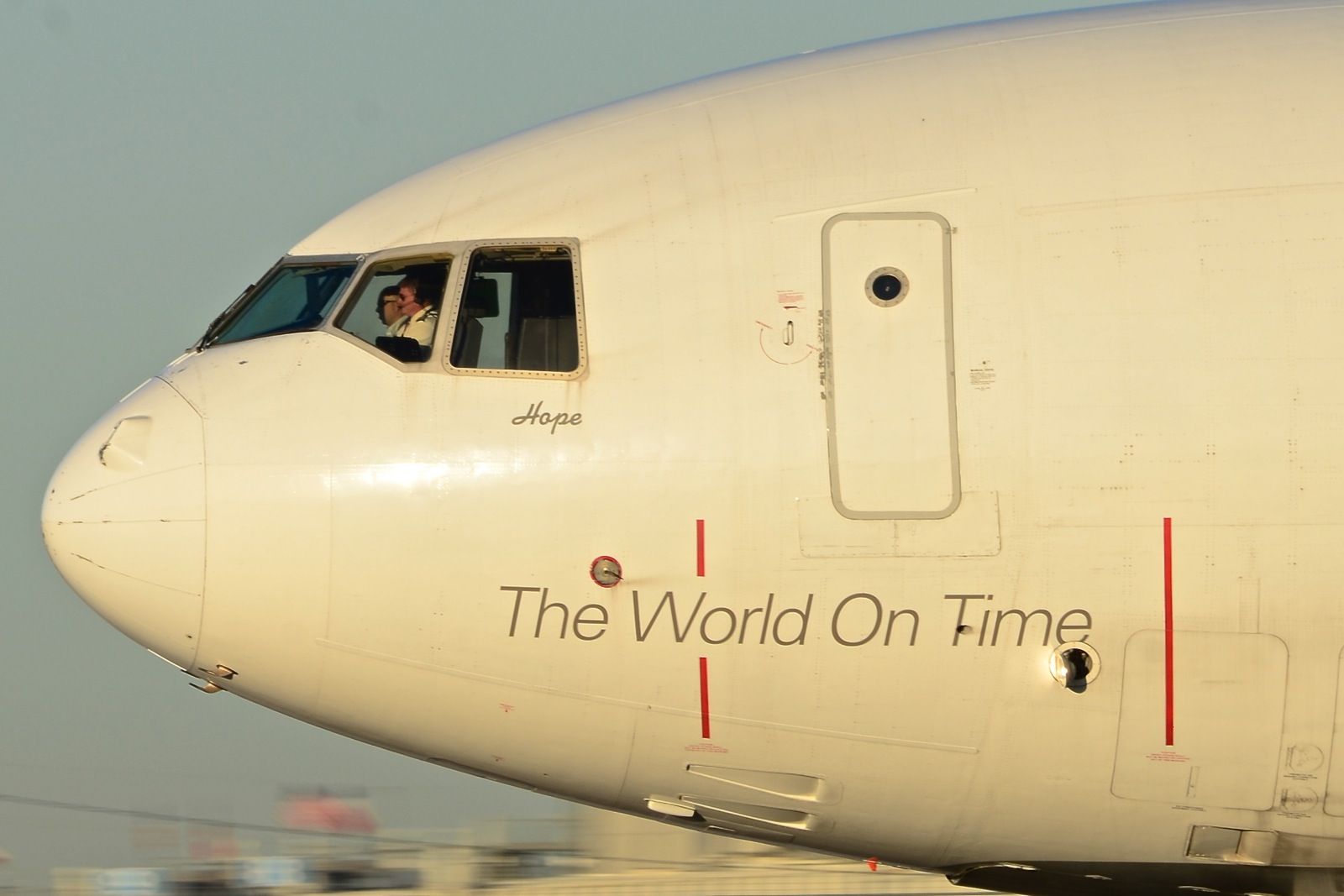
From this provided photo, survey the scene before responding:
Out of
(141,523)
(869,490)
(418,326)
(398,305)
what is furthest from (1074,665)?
(141,523)

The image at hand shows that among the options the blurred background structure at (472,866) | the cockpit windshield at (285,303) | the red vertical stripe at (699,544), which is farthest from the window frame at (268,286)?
the blurred background structure at (472,866)

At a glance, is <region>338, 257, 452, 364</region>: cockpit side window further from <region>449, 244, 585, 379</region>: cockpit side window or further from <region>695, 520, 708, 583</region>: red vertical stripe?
<region>695, 520, 708, 583</region>: red vertical stripe

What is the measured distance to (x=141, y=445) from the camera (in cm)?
1155

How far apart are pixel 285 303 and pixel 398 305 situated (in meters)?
0.81

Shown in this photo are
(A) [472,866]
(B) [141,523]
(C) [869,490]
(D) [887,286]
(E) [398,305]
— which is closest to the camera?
(C) [869,490]

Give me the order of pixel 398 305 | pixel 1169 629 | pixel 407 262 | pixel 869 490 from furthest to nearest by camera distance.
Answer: pixel 407 262 → pixel 398 305 → pixel 869 490 → pixel 1169 629

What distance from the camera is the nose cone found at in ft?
37.3

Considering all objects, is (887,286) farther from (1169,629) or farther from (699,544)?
(1169,629)

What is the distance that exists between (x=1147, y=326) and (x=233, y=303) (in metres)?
5.65

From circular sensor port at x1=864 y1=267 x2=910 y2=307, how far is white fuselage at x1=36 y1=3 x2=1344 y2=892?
4 cm

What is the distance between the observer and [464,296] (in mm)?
11766

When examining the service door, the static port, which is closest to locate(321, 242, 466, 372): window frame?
the service door

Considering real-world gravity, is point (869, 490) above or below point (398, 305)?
below

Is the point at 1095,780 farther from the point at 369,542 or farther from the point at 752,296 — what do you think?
the point at 369,542
